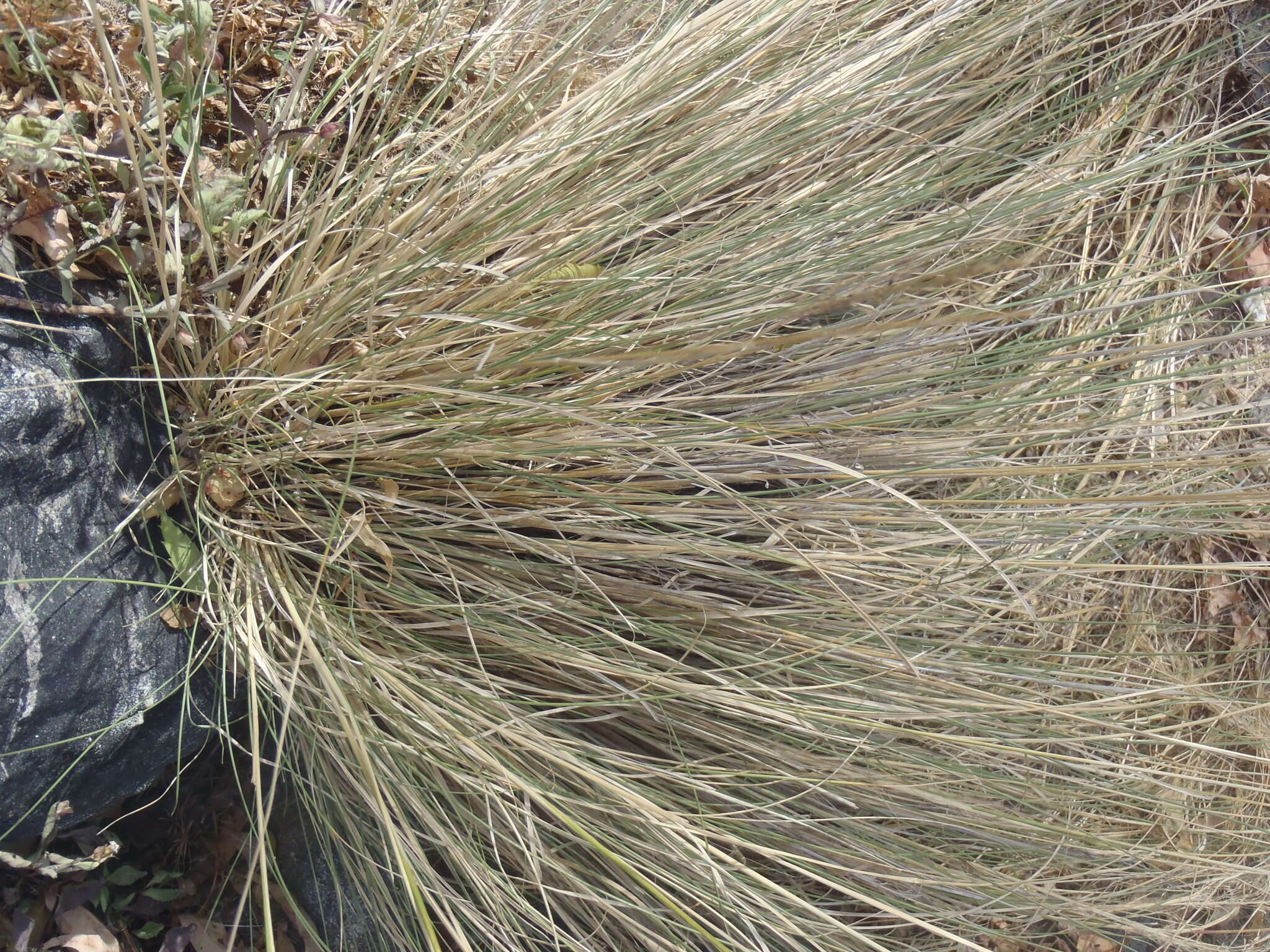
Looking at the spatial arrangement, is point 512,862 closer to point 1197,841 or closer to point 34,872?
point 34,872

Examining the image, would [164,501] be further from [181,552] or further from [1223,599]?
[1223,599]

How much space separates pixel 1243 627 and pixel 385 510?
5.99 feet

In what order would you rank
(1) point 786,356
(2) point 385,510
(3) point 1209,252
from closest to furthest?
(2) point 385,510 < (1) point 786,356 < (3) point 1209,252

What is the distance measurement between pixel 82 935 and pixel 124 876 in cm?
9

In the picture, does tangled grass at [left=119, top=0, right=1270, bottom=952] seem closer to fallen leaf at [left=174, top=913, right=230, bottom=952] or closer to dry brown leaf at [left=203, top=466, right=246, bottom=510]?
dry brown leaf at [left=203, top=466, right=246, bottom=510]

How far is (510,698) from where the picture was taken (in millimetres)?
1286

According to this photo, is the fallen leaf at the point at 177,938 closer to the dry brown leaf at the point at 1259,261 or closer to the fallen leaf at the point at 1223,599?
the fallen leaf at the point at 1223,599

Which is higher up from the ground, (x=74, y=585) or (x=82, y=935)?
(x=74, y=585)

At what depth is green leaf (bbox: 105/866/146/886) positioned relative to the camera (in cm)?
143

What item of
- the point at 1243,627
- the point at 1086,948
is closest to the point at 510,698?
the point at 1086,948

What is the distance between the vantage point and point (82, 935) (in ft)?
4.56

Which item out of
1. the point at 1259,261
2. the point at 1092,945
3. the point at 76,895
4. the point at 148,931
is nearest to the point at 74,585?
the point at 76,895

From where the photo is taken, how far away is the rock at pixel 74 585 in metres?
1.15

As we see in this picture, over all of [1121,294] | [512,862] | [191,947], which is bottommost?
[1121,294]
